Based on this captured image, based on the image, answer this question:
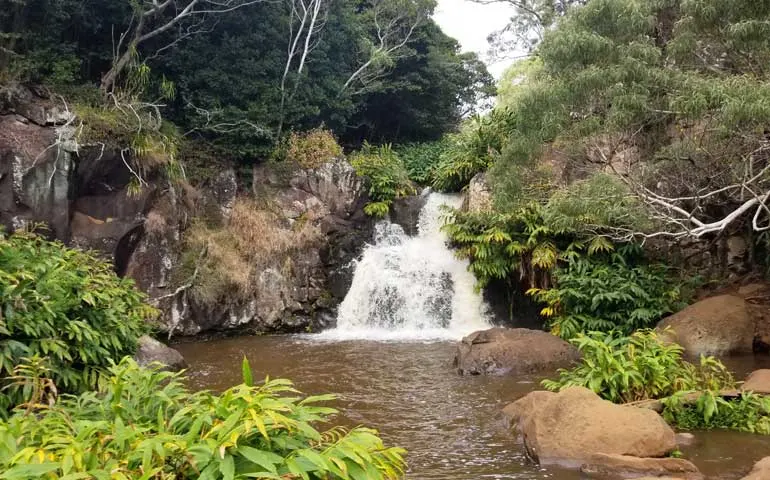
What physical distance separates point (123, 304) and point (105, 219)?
283 inches

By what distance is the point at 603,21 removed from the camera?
921 cm

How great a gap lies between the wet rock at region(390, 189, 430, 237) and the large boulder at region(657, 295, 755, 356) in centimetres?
750

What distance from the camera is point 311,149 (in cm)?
1625

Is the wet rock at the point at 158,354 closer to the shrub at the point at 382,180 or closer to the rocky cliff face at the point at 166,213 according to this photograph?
the rocky cliff face at the point at 166,213

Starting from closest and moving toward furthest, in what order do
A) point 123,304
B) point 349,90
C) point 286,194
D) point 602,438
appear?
1. point 602,438
2. point 123,304
3. point 286,194
4. point 349,90

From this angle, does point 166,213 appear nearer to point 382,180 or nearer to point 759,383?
point 382,180

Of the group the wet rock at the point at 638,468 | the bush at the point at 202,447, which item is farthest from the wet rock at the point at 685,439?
the bush at the point at 202,447

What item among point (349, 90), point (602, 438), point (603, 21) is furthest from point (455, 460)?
point (349, 90)

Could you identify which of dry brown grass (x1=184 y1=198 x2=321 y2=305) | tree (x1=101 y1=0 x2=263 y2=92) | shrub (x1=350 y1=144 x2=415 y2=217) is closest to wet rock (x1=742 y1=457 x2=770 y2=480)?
dry brown grass (x1=184 y1=198 x2=321 y2=305)

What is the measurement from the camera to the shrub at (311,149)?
16.1 m

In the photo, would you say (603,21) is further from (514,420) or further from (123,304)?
(123,304)

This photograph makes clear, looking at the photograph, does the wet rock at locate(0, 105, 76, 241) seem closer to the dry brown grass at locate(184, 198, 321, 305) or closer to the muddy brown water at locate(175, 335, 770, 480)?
the dry brown grass at locate(184, 198, 321, 305)

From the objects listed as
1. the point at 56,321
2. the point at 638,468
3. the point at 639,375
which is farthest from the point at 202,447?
the point at 639,375

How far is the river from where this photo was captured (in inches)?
214
